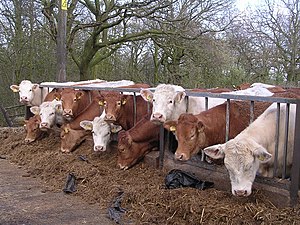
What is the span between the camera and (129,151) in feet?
15.9

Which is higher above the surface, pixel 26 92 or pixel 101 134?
pixel 26 92

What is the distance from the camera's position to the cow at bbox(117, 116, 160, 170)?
4.84m

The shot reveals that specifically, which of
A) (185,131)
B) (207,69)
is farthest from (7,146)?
(207,69)

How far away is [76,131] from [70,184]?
1.74 m

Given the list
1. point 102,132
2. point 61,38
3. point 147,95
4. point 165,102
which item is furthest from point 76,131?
point 61,38

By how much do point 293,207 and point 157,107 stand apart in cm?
194

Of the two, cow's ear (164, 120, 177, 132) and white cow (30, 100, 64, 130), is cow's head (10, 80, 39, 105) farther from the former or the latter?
cow's ear (164, 120, 177, 132)

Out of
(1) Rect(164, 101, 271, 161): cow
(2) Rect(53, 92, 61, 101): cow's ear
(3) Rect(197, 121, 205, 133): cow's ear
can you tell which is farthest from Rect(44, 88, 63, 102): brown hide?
(3) Rect(197, 121, 205, 133): cow's ear

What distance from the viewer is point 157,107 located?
14.7 feet

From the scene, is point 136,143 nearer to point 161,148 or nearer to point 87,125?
point 161,148

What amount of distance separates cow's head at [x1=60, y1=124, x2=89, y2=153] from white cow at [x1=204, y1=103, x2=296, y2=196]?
3.12 metres

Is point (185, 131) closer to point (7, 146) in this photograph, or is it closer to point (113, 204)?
point (113, 204)

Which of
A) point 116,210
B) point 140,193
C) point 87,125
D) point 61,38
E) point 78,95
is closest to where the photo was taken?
point 116,210

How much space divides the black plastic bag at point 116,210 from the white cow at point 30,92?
4.66 metres
